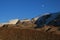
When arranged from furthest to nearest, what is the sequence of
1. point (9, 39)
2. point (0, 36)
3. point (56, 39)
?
1. point (0, 36)
2. point (9, 39)
3. point (56, 39)

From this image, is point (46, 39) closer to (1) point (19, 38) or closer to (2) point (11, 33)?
(1) point (19, 38)

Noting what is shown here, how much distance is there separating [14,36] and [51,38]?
12.3ft

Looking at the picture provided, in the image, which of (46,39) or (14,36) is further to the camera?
(14,36)

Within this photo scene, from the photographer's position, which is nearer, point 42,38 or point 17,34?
point 42,38

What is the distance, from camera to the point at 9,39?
16.2 meters

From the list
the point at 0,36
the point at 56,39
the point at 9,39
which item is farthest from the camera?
the point at 0,36

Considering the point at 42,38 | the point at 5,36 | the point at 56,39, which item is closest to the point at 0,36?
the point at 5,36

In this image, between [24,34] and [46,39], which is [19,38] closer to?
[24,34]

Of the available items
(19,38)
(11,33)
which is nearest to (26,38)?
(19,38)

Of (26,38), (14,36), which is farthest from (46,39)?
(14,36)

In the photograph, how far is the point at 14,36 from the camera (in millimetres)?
16859

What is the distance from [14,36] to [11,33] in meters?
1.02

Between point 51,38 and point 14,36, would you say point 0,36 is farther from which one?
point 51,38

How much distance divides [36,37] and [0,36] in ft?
12.4
